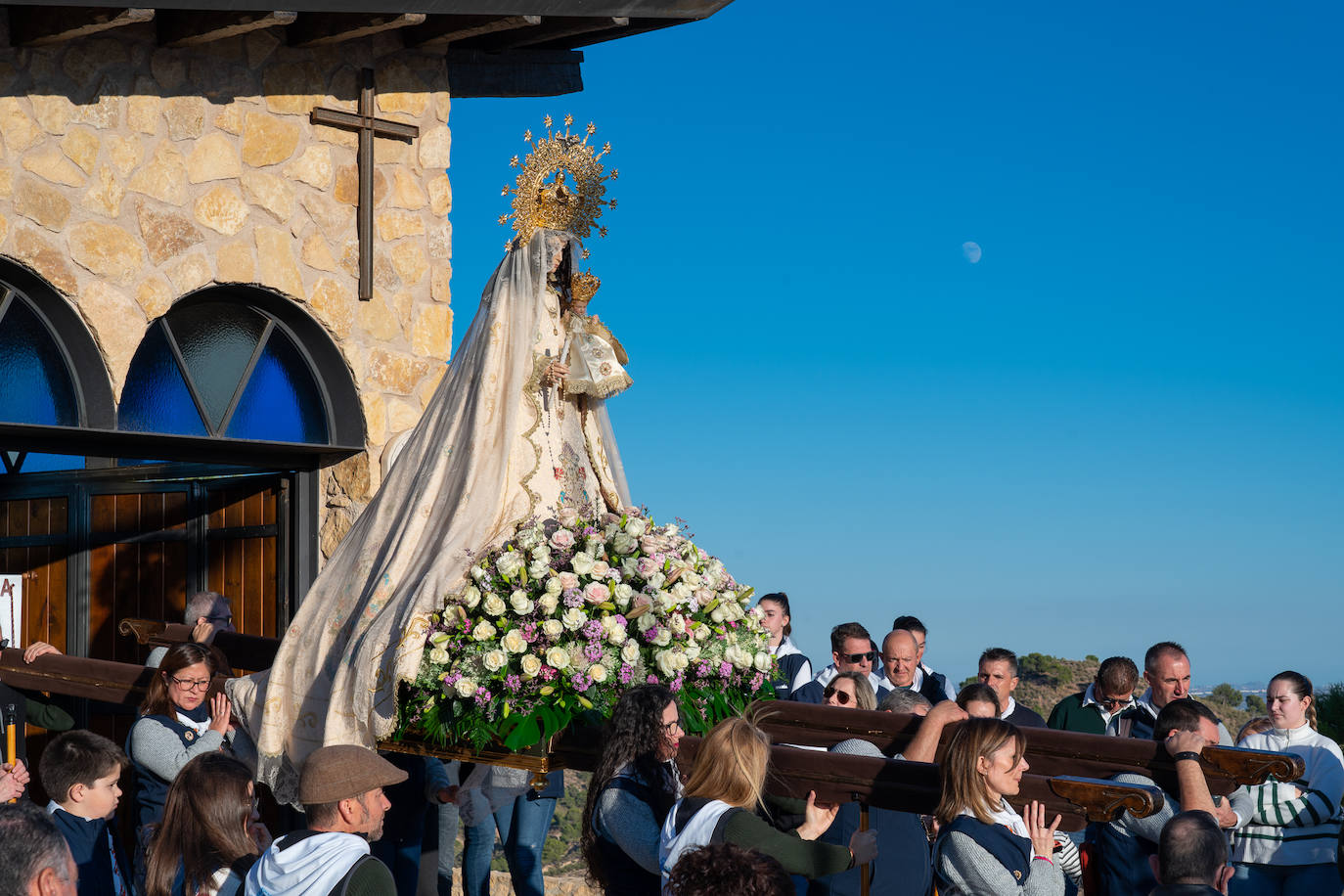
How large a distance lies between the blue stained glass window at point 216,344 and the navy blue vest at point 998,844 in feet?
17.0

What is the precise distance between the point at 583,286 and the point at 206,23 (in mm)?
2714

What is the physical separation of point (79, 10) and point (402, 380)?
9.06ft

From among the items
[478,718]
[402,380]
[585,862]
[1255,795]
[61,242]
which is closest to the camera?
[585,862]

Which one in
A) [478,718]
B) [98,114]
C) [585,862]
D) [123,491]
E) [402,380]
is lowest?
[585,862]

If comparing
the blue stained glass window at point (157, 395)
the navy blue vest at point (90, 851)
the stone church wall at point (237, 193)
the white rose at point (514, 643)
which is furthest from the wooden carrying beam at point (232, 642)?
the navy blue vest at point (90, 851)

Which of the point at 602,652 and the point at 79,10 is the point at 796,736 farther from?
the point at 79,10

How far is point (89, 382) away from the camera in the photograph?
7.09 meters

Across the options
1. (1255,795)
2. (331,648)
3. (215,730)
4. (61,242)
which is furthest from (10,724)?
(1255,795)

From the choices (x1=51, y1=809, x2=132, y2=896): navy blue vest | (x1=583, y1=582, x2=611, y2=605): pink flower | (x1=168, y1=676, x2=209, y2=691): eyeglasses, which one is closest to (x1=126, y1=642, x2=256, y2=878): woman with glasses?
(x1=168, y1=676, x2=209, y2=691): eyeglasses

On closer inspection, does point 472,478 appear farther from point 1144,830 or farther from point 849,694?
point 1144,830

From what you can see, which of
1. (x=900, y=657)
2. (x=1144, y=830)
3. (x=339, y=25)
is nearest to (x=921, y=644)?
(x=900, y=657)

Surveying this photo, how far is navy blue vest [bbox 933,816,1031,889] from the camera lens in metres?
4.03

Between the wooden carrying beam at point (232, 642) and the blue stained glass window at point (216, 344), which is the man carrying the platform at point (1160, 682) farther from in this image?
the blue stained glass window at point (216, 344)

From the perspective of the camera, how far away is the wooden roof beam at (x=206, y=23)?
23.2ft
